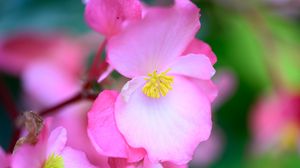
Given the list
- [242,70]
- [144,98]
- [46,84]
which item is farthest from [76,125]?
[242,70]

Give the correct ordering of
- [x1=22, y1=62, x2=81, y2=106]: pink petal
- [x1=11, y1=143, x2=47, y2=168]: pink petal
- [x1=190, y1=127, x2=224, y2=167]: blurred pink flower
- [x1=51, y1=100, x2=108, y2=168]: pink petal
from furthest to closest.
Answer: [x1=190, y1=127, x2=224, y2=167]: blurred pink flower
[x1=22, y1=62, x2=81, y2=106]: pink petal
[x1=51, y1=100, x2=108, y2=168]: pink petal
[x1=11, y1=143, x2=47, y2=168]: pink petal

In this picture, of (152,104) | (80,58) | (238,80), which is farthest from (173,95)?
(238,80)

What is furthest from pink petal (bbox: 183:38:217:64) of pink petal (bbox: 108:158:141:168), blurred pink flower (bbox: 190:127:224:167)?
blurred pink flower (bbox: 190:127:224:167)

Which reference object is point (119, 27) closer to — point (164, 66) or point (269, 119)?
point (164, 66)

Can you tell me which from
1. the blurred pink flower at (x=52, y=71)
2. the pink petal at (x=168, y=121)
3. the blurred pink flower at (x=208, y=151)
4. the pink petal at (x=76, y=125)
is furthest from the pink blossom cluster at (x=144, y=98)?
the blurred pink flower at (x=208, y=151)

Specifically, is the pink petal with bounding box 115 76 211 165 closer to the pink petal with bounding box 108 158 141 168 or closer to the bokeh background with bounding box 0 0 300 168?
the pink petal with bounding box 108 158 141 168

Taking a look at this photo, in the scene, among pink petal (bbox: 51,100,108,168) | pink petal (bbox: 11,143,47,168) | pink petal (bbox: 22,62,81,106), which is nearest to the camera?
pink petal (bbox: 11,143,47,168)

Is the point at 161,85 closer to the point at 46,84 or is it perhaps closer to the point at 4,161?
the point at 4,161
